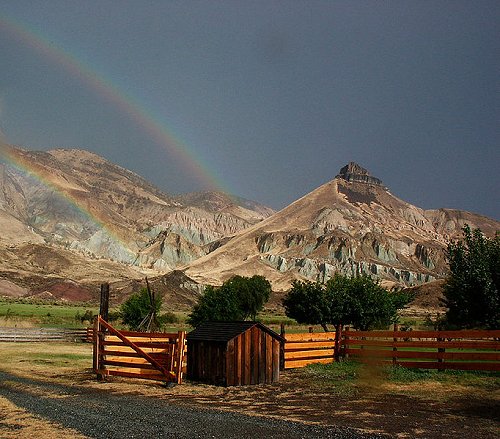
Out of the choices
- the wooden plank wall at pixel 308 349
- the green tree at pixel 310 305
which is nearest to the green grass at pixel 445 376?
the wooden plank wall at pixel 308 349

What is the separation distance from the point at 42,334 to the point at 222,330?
24051 mm

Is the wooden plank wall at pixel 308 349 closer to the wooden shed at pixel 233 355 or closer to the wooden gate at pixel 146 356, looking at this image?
the wooden shed at pixel 233 355

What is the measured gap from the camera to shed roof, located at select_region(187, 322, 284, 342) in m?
18.8

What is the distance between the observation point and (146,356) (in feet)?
59.2

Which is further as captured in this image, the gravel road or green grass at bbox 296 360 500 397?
green grass at bbox 296 360 500 397

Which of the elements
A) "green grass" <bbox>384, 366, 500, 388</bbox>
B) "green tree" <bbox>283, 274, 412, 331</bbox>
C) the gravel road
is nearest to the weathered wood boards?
"green tree" <bbox>283, 274, 412, 331</bbox>

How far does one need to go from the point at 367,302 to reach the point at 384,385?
26128 mm

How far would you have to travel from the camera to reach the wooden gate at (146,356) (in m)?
18.1

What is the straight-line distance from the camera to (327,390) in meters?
17.2

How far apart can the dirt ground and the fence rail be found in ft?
52.7

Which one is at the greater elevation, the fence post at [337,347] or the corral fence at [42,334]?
the fence post at [337,347]

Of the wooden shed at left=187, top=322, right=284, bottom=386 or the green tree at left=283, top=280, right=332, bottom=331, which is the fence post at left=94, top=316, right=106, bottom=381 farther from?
the green tree at left=283, top=280, right=332, bottom=331

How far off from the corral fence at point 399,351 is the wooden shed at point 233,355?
3009mm

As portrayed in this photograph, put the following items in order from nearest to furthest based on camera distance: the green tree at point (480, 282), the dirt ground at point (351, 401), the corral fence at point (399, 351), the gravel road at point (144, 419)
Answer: the gravel road at point (144, 419) < the dirt ground at point (351, 401) < the corral fence at point (399, 351) < the green tree at point (480, 282)
